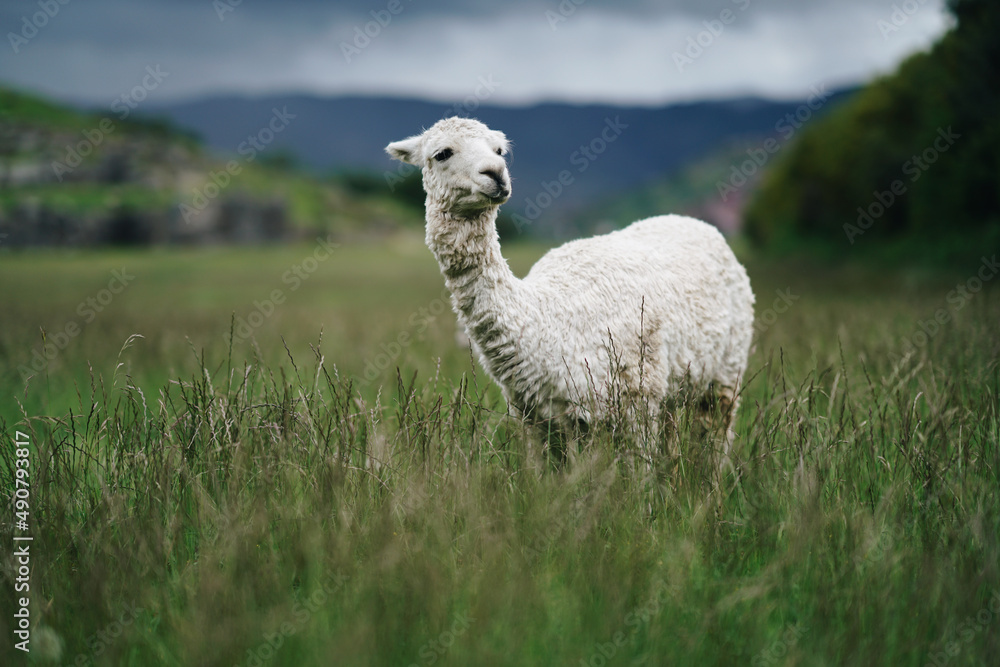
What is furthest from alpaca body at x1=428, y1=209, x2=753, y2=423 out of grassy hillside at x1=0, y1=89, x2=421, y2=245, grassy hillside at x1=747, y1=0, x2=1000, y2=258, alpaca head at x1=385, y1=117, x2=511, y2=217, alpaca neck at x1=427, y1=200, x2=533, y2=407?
grassy hillside at x1=0, y1=89, x2=421, y2=245

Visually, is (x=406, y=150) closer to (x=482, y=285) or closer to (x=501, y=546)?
(x=482, y=285)

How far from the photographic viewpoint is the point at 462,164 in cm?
353

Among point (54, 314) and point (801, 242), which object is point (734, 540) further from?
point (801, 242)

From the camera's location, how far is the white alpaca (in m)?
A: 3.61

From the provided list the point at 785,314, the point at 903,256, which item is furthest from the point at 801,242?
the point at 785,314

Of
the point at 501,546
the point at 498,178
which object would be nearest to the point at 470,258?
the point at 498,178

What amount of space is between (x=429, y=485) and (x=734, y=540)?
4.40 ft

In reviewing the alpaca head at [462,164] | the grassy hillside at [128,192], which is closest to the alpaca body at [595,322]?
the alpaca head at [462,164]

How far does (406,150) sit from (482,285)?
93 cm

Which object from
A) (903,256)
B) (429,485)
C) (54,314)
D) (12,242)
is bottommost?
(429,485)

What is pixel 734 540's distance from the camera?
2951mm

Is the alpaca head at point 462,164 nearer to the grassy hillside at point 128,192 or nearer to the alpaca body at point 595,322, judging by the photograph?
the alpaca body at point 595,322

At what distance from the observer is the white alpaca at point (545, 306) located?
3613mm

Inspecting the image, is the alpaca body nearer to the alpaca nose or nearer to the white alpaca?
the white alpaca
